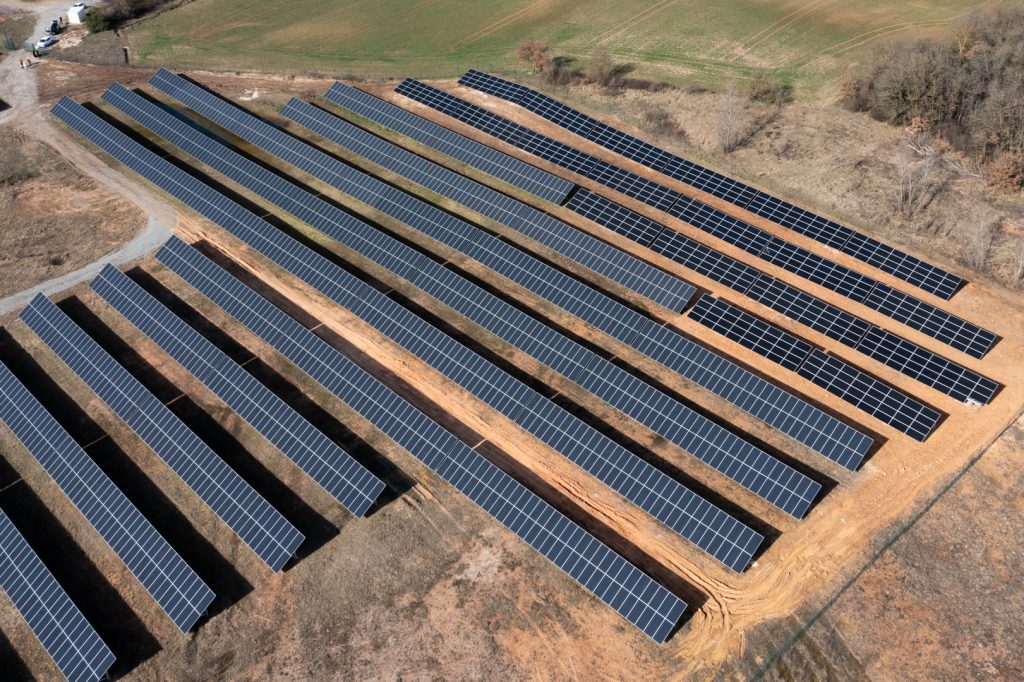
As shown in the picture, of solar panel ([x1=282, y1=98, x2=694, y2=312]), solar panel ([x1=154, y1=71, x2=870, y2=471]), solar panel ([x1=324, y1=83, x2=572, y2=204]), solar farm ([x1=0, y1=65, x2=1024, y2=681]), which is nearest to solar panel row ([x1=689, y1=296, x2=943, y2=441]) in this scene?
solar farm ([x1=0, y1=65, x2=1024, y2=681])

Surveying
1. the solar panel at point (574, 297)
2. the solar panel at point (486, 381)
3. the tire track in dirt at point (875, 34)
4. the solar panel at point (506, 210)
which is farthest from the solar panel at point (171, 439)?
the tire track in dirt at point (875, 34)

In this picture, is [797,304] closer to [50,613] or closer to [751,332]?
[751,332]

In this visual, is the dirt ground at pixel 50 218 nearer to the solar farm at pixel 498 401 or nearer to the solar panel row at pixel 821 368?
the solar farm at pixel 498 401

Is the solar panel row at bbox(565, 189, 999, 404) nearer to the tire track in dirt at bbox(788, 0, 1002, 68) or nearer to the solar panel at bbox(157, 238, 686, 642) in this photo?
the solar panel at bbox(157, 238, 686, 642)

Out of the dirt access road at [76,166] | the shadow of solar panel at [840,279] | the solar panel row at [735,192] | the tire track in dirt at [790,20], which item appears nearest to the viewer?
the shadow of solar panel at [840,279]

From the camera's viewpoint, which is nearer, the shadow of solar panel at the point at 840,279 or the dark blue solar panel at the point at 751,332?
Result: the dark blue solar panel at the point at 751,332
